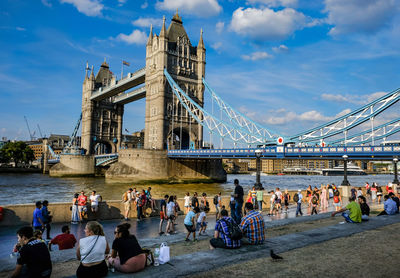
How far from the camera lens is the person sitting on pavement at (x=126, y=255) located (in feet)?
18.0

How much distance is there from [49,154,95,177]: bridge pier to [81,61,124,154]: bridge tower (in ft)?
42.0

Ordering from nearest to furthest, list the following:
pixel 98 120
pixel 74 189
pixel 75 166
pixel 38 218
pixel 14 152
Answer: pixel 38 218 < pixel 74 189 < pixel 75 166 < pixel 98 120 < pixel 14 152

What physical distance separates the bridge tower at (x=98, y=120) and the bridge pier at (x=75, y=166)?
12.8m

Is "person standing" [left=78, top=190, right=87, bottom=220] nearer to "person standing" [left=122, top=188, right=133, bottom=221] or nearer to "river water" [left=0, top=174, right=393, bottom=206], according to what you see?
"person standing" [left=122, top=188, right=133, bottom=221]

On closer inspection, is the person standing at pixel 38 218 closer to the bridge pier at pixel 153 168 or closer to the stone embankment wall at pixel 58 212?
the stone embankment wall at pixel 58 212

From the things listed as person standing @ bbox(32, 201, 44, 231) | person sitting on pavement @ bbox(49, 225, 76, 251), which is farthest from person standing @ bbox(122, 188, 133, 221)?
person sitting on pavement @ bbox(49, 225, 76, 251)

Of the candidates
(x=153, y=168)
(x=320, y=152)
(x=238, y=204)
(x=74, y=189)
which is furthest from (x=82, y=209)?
(x=153, y=168)

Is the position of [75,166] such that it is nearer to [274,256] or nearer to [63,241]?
[63,241]

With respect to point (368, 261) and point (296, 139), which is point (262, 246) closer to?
point (368, 261)

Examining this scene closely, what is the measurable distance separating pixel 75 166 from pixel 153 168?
2747cm

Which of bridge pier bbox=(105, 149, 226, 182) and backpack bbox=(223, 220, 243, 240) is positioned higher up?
bridge pier bbox=(105, 149, 226, 182)

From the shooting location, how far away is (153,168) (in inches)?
1922

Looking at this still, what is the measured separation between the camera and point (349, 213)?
35.3ft

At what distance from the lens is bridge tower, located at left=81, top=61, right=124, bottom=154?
3258 inches
